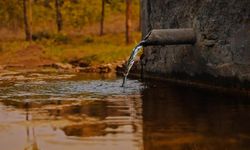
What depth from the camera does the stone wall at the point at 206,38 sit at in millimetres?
9961

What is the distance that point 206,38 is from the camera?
11320 millimetres

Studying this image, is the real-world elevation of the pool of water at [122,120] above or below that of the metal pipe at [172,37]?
below

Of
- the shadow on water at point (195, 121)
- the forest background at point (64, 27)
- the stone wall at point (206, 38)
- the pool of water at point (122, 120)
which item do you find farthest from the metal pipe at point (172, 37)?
the forest background at point (64, 27)

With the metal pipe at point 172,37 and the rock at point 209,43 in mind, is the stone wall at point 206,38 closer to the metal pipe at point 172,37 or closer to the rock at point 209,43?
the rock at point 209,43

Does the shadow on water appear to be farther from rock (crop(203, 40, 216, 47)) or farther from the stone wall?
rock (crop(203, 40, 216, 47))

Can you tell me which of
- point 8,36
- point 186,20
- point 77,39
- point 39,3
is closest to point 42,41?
point 77,39

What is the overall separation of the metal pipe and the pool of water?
47.1 inches

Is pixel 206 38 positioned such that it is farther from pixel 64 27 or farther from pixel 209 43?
pixel 64 27

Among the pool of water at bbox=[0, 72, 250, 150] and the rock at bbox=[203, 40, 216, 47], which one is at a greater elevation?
the rock at bbox=[203, 40, 216, 47]

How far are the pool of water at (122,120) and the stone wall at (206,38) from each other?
73 cm

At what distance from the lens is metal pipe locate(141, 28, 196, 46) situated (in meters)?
11.7

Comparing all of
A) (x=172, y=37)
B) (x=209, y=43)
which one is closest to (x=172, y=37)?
(x=172, y=37)

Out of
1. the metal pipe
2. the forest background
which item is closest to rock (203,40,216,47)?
the metal pipe

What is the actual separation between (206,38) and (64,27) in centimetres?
3146
